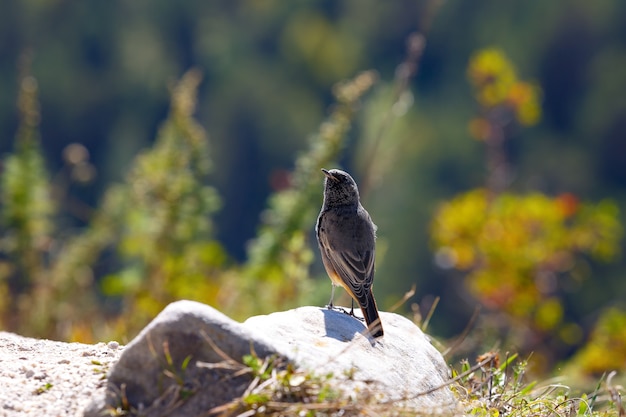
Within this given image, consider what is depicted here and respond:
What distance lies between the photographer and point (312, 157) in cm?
846

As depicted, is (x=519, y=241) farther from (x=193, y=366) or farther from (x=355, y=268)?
(x=193, y=366)

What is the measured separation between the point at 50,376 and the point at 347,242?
2064 millimetres

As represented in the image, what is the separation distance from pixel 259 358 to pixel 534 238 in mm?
9277

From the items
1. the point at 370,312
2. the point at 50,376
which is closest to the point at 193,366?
the point at 50,376

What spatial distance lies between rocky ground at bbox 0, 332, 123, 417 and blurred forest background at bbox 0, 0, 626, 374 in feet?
7.06

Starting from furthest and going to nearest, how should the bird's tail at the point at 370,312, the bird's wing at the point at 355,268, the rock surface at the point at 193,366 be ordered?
the bird's wing at the point at 355,268 → the bird's tail at the point at 370,312 → the rock surface at the point at 193,366

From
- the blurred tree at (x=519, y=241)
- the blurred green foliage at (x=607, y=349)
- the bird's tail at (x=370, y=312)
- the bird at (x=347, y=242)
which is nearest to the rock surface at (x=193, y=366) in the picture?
the bird's tail at (x=370, y=312)

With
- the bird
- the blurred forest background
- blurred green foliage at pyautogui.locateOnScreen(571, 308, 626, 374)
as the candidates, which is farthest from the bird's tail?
blurred green foliage at pyautogui.locateOnScreen(571, 308, 626, 374)

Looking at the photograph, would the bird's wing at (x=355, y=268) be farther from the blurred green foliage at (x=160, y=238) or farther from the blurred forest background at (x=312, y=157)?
the blurred green foliage at (x=160, y=238)

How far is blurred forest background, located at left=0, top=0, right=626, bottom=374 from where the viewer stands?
8.65 metres

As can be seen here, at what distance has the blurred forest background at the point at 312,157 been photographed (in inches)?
340

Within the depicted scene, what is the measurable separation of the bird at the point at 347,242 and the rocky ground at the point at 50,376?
1418 millimetres

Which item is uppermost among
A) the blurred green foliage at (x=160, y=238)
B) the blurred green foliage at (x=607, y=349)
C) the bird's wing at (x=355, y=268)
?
the blurred green foliage at (x=160, y=238)

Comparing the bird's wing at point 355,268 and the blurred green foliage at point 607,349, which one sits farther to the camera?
the blurred green foliage at point 607,349
